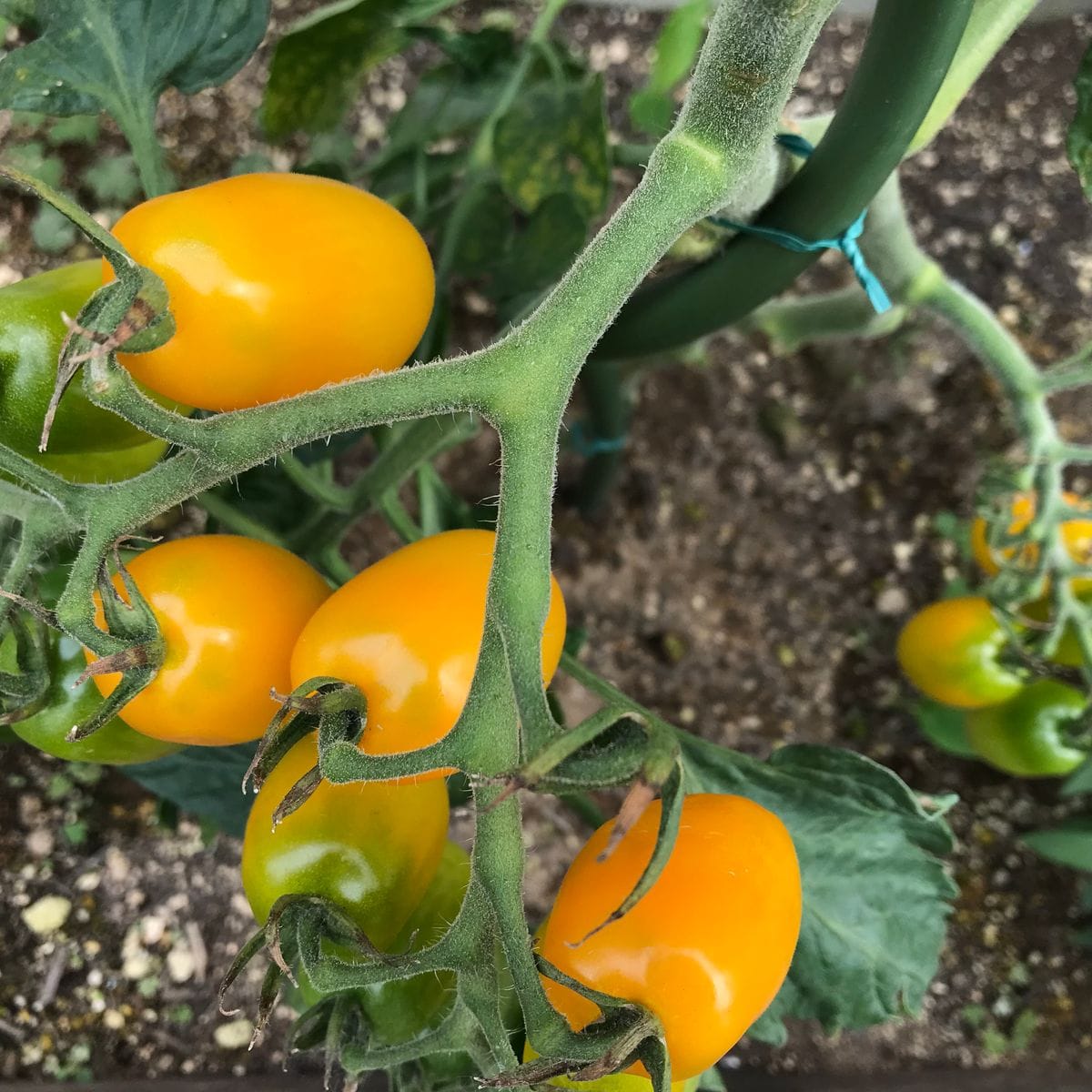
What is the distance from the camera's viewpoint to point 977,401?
4.01 feet

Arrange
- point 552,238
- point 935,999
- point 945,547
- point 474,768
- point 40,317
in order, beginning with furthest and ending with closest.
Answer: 1. point 945,547
2. point 935,999
3. point 552,238
4. point 40,317
5. point 474,768

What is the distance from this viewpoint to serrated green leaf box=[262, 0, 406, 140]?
75cm

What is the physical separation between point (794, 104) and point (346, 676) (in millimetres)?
1066

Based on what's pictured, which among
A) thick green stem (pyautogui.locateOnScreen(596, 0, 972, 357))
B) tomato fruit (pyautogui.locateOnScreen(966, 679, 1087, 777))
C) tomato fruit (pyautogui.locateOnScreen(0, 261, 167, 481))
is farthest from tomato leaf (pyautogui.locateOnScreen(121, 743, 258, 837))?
tomato fruit (pyautogui.locateOnScreen(966, 679, 1087, 777))

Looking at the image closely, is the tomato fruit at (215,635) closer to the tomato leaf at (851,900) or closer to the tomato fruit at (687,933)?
the tomato fruit at (687,933)

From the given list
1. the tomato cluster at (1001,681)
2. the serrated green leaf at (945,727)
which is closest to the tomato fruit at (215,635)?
the tomato cluster at (1001,681)

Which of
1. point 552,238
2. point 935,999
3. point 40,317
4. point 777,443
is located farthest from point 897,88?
point 935,999

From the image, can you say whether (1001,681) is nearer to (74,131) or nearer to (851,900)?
(851,900)

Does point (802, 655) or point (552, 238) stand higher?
point (552, 238)

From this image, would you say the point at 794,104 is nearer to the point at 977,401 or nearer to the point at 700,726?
the point at 977,401

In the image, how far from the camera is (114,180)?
1.08 meters

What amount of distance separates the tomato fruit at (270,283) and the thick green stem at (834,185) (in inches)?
7.9

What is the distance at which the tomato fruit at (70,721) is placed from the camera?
552 mm

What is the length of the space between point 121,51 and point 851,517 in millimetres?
944
